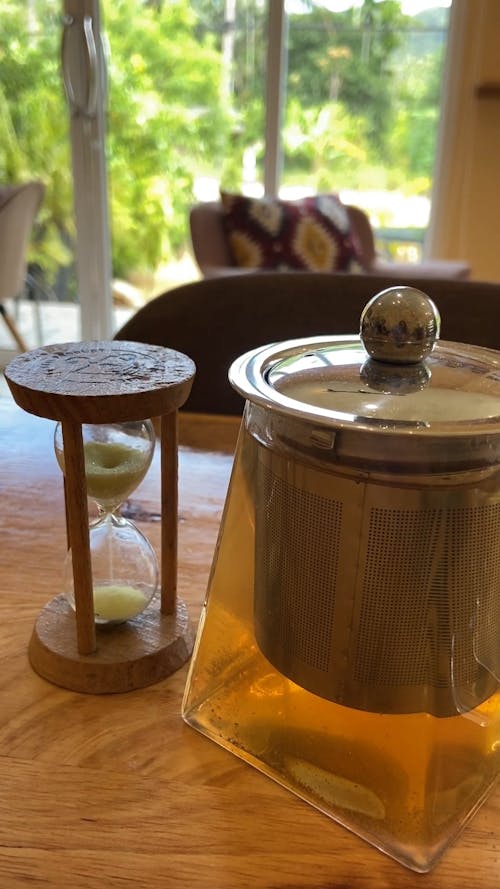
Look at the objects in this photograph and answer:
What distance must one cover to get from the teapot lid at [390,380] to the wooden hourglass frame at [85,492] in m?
0.06

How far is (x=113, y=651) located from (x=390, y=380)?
0.24 m

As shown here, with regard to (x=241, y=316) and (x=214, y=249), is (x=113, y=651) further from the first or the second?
(x=214, y=249)

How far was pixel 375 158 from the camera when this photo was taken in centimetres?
315

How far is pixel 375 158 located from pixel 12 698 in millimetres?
3066

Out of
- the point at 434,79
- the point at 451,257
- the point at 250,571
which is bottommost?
the point at 451,257

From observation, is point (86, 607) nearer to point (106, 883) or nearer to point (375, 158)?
point (106, 883)

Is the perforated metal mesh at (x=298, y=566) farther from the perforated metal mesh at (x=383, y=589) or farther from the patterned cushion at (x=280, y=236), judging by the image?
the patterned cushion at (x=280, y=236)

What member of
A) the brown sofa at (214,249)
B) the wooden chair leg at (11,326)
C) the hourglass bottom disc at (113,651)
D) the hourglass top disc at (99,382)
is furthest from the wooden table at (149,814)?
the wooden chair leg at (11,326)

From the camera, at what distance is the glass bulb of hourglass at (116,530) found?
48 cm

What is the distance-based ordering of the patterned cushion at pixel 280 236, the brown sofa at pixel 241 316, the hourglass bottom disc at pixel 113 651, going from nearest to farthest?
the hourglass bottom disc at pixel 113 651 → the brown sofa at pixel 241 316 → the patterned cushion at pixel 280 236

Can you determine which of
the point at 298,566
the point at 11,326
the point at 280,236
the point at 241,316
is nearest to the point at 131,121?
the point at 11,326

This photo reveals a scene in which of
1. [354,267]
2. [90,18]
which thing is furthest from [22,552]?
[90,18]

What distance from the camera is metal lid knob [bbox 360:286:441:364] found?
0.39 m

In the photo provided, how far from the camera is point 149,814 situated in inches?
15.0
